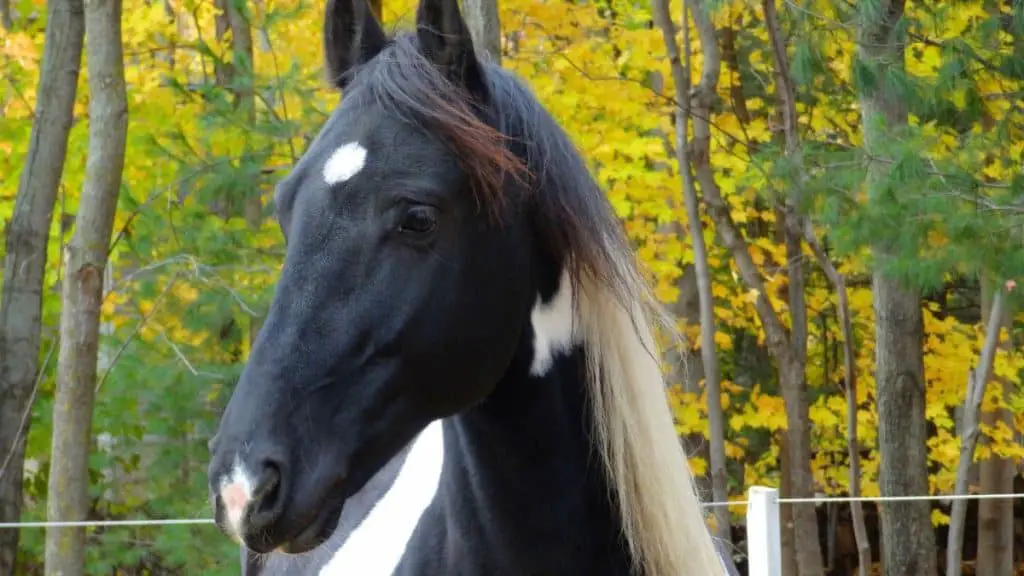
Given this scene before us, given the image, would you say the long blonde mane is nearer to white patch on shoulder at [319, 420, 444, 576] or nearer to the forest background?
white patch on shoulder at [319, 420, 444, 576]

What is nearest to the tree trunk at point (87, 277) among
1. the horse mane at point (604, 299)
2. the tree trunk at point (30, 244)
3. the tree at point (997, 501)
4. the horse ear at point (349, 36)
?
the tree trunk at point (30, 244)

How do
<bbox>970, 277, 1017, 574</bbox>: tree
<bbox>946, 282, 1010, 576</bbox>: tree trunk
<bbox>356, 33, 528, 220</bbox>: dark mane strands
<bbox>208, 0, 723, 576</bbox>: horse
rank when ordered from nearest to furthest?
1. <bbox>208, 0, 723, 576</bbox>: horse
2. <bbox>356, 33, 528, 220</bbox>: dark mane strands
3. <bbox>946, 282, 1010, 576</bbox>: tree trunk
4. <bbox>970, 277, 1017, 574</bbox>: tree

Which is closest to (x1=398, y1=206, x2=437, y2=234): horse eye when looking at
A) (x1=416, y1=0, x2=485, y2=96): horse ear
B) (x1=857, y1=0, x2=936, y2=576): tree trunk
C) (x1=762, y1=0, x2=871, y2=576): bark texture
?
(x1=416, y1=0, x2=485, y2=96): horse ear

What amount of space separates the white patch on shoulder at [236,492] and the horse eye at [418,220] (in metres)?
0.41

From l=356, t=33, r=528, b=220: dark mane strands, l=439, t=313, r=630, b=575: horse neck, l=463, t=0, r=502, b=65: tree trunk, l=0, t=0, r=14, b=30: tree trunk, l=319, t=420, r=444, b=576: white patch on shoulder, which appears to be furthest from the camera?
l=0, t=0, r=14, b=30: tree trunk

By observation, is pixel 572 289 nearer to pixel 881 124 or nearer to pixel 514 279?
pixel 514 279

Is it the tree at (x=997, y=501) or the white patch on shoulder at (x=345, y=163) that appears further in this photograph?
the tree at (x=997, y=501)

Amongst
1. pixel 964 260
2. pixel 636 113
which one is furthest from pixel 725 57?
pixel 964 260

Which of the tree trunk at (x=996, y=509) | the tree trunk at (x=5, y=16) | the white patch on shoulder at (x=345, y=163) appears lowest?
the tree trunk at (x=996, y=509)

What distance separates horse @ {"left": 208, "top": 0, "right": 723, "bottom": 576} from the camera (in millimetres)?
1668

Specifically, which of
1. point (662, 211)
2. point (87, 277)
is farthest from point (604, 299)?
point (662, 211)

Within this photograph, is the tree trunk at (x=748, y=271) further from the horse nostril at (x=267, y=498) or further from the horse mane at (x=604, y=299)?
the horse nostril at (x=267, y=498)

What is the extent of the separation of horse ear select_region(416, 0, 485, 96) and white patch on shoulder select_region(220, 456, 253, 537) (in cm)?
70

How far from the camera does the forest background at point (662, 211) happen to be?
623 centimetres
